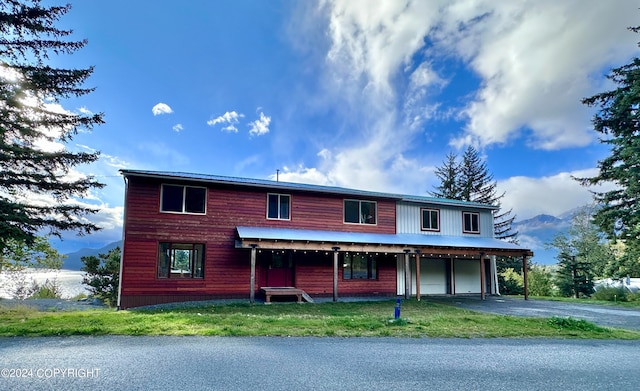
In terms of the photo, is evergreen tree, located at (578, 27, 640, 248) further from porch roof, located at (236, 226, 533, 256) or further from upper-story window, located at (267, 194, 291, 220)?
upper-story window, located at (267, 194, 291, 220)

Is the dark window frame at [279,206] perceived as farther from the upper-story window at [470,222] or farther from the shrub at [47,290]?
the shrub at [47,290]

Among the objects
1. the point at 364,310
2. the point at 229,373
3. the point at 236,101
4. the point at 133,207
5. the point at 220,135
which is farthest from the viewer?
the point at 220,135

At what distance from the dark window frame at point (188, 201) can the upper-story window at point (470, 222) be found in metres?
15.0

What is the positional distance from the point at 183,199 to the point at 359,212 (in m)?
8.77

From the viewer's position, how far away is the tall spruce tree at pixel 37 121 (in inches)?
462

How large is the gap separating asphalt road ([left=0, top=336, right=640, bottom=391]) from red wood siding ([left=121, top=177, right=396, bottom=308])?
7242 millimetres

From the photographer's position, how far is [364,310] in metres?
12.9

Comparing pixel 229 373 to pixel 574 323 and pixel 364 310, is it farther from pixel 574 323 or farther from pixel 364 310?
pixel 574 323

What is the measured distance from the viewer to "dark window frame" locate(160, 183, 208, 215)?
14.6 meters

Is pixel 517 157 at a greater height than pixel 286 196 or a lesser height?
greater

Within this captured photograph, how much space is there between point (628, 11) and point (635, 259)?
14415 mm

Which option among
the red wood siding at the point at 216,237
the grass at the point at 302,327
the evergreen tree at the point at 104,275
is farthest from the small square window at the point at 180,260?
the evergreen tree at the point at 104,275

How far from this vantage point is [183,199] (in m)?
14.9

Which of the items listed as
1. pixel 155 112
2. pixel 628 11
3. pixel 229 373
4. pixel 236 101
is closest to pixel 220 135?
pixel 236 101
